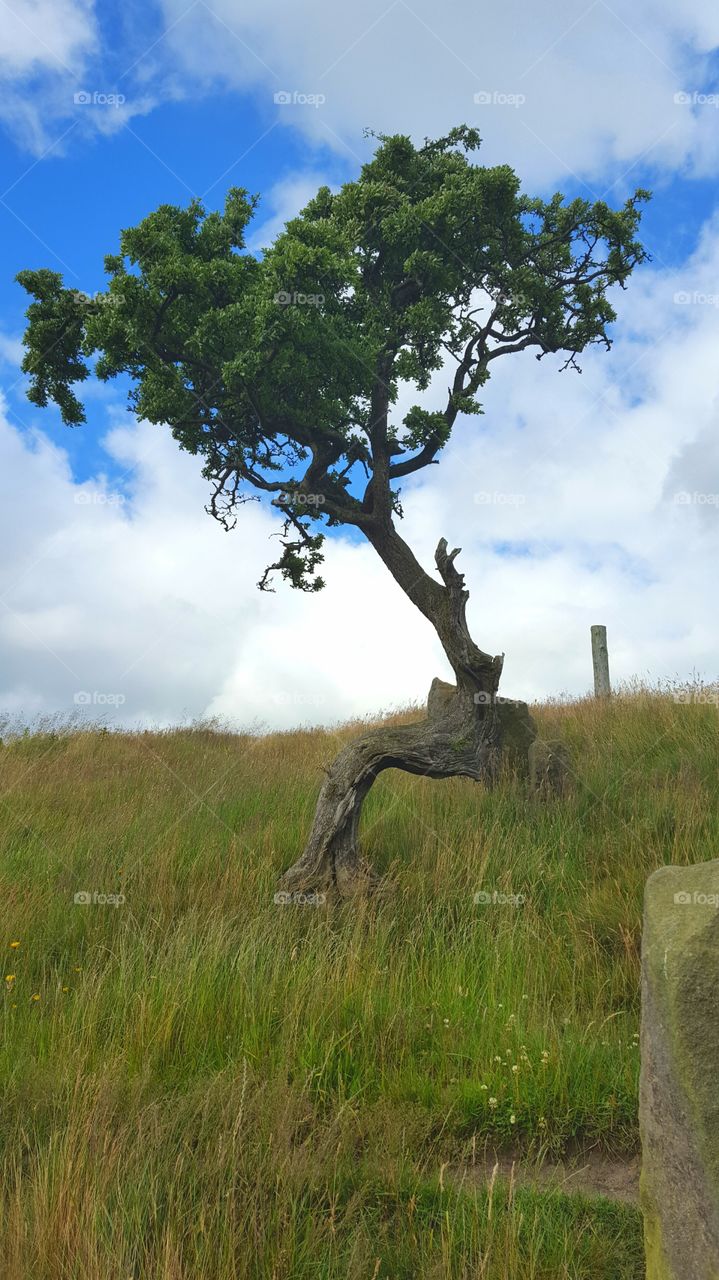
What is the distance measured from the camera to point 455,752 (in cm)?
1019

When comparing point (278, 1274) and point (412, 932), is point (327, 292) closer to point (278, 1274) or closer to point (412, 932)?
point (412, 932)

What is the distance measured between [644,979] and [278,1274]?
69.9 inches

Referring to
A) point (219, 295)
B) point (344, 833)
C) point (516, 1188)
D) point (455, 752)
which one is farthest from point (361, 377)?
point (516, 1188)

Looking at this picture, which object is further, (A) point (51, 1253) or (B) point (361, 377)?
(B) point (361, 377)

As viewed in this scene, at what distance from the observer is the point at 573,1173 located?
12.8 feet
